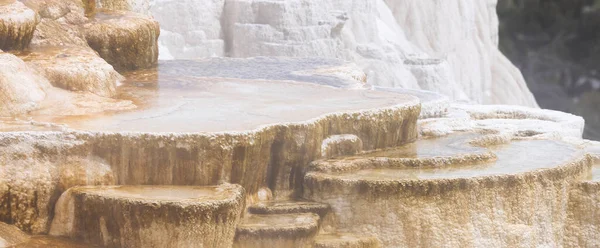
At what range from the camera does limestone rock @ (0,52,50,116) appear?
8.10 meters

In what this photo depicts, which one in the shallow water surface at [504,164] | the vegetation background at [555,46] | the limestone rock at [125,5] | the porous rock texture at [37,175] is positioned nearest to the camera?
the porous rock texture at [37,175]

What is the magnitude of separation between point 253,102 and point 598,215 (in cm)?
306

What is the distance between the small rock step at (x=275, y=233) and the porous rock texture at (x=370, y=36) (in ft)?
16.3

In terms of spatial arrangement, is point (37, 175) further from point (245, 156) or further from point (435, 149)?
point (435, 149)

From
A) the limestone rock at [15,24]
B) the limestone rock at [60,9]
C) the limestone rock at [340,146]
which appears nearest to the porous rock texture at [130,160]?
the limestone rock at [340,146]

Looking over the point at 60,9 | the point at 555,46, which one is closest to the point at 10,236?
the point at 60,9

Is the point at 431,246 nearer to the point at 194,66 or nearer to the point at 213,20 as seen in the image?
the point at 194,66

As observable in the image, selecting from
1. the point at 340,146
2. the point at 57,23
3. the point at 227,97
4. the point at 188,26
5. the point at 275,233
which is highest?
the point at 57,23

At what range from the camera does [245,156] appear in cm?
758

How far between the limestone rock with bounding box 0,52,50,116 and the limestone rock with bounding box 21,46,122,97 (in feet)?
1.16

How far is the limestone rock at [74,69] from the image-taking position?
29.1 feet

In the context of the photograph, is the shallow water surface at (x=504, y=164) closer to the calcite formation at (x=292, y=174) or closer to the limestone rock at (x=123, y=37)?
the calcite formation at (x=292, y=174)

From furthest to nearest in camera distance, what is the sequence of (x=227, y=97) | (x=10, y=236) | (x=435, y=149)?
(x=227, y=97), (x=435, y=149), (x=10, y=236)

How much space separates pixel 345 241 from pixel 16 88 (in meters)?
2.87
